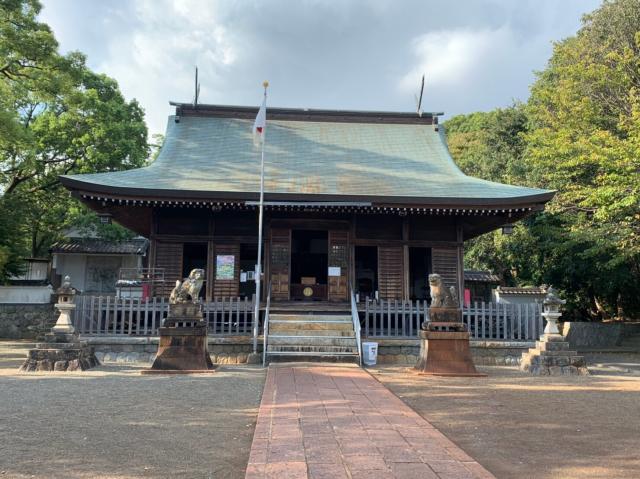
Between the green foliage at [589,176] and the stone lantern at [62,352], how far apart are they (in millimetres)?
14245

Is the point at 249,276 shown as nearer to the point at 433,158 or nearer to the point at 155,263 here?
the point at 155,263

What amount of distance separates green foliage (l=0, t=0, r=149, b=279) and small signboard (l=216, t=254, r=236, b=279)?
24.4 ft

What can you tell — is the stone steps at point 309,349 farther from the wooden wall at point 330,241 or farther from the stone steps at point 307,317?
the wooden wall at point 330,241

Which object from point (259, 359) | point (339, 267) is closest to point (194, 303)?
point (259, 359)

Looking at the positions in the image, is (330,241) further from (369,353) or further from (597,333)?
(597,333)

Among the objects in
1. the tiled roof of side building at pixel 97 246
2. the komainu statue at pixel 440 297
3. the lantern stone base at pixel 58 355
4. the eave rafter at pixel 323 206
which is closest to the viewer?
the lantern stone base at pixel 58 355

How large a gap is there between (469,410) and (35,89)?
16907 mm

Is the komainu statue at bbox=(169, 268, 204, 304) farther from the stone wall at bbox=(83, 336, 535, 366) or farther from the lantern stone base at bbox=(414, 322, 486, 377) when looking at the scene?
the lantern stone base at bbox=(414, 322, 486, 377)

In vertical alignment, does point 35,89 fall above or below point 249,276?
above

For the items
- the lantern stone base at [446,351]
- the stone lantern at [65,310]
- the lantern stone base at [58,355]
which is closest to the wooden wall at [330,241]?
the stone lantern at [65,310]

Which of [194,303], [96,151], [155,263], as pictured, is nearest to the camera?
[194,303]

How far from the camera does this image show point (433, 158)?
646 inches

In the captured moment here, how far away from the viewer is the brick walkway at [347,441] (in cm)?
342

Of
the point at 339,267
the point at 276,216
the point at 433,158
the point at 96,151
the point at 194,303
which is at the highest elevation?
the point at 96,151
